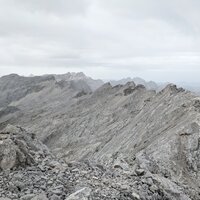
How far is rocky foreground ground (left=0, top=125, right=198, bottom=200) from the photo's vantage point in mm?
15938

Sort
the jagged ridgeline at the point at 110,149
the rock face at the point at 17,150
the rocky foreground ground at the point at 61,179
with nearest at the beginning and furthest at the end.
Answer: the rocky foreground ground at the point at 61,179 < the jagged ridgeline at the point at 110,149 < the rock face at the point at 17,150

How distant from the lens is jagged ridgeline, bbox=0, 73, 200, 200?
16797mm

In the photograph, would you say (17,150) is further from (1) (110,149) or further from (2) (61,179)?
(1) (110,149)

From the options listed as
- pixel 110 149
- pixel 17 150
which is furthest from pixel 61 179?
pixel 110 149

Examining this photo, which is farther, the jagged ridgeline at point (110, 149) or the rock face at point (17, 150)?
the rock face at point (17, 150)

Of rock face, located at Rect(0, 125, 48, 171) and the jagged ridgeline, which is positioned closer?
the jagged ridgeline

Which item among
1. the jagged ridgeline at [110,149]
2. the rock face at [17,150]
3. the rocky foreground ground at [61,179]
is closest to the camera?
the rocky foreground ground at [61,179]

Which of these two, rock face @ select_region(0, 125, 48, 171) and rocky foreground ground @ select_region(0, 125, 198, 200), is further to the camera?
rock face @ select_region(0, 125, 48, 171)

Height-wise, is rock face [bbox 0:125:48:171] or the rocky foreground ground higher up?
rock face [bbox 0:125:48:171]

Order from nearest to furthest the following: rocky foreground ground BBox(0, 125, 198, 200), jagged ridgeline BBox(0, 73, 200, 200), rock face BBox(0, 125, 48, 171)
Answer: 1. rocky foreground ground BBox(0, 125, 198, 200)
2. jagged ridgeline BBox(0, 73, 200, 200)
3. rock face BBox(0, 125, 48, 171)

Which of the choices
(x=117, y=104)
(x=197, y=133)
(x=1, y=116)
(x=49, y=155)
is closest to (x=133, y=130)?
(x=197, y=133)

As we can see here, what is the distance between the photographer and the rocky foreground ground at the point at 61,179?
15.9m

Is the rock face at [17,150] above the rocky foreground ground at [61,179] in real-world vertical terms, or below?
above

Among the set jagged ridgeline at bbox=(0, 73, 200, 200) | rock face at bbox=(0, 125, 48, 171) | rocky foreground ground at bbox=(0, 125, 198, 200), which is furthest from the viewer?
rock face at bbox=(0, 125, 48, 171)
